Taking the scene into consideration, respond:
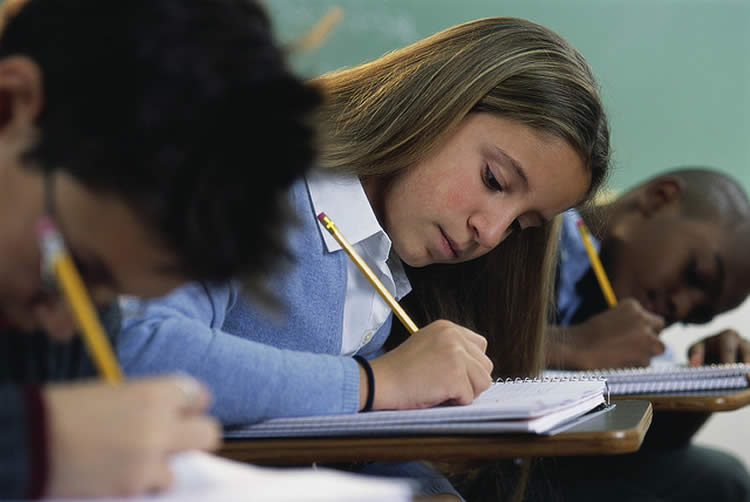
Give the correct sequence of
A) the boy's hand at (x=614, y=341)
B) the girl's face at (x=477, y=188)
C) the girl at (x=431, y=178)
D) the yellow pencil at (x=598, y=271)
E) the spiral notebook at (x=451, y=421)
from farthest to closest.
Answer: the yellow pencil at (x=598, y=271) → the boy's hand at (x=614, y=341) → the girl's face at (x=477, y=188) → the girl at (x=431, y=178) → the spiral notebook at (x=451, y=421)

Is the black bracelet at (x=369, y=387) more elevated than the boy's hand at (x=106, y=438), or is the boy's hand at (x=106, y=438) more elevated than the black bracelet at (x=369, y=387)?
the boy's hand at (x=106, y=438)

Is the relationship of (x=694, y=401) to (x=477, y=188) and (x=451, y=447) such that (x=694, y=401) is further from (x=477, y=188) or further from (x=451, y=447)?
(x=451, y=447)

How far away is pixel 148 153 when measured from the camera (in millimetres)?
450

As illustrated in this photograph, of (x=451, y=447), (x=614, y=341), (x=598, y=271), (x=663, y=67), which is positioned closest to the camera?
(x=451, y=447)

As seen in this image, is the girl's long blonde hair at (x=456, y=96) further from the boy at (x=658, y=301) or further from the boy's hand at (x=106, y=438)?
the boy's hand at (x=106, y=438)

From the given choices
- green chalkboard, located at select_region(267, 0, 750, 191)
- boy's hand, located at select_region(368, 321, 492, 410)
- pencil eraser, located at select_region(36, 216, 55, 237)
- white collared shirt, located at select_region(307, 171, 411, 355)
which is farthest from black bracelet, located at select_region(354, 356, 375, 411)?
green chalkboard, located at select_region(267, 0, 750, 191)

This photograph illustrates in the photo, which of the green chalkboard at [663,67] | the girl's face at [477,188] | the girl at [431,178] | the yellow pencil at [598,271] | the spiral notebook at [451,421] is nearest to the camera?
the spiral notebook at [451,421]

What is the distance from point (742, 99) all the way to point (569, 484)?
145 centimetres

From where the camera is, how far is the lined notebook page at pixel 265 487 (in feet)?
1.25

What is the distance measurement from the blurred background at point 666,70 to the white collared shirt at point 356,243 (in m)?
1.38

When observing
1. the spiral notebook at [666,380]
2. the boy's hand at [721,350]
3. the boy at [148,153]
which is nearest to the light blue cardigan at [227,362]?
the boy at [148,153]

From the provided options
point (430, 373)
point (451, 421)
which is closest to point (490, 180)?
point (430, 373)

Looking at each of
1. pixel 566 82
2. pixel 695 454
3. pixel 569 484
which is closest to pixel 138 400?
pixel 566 82

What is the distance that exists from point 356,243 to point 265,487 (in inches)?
29.7
